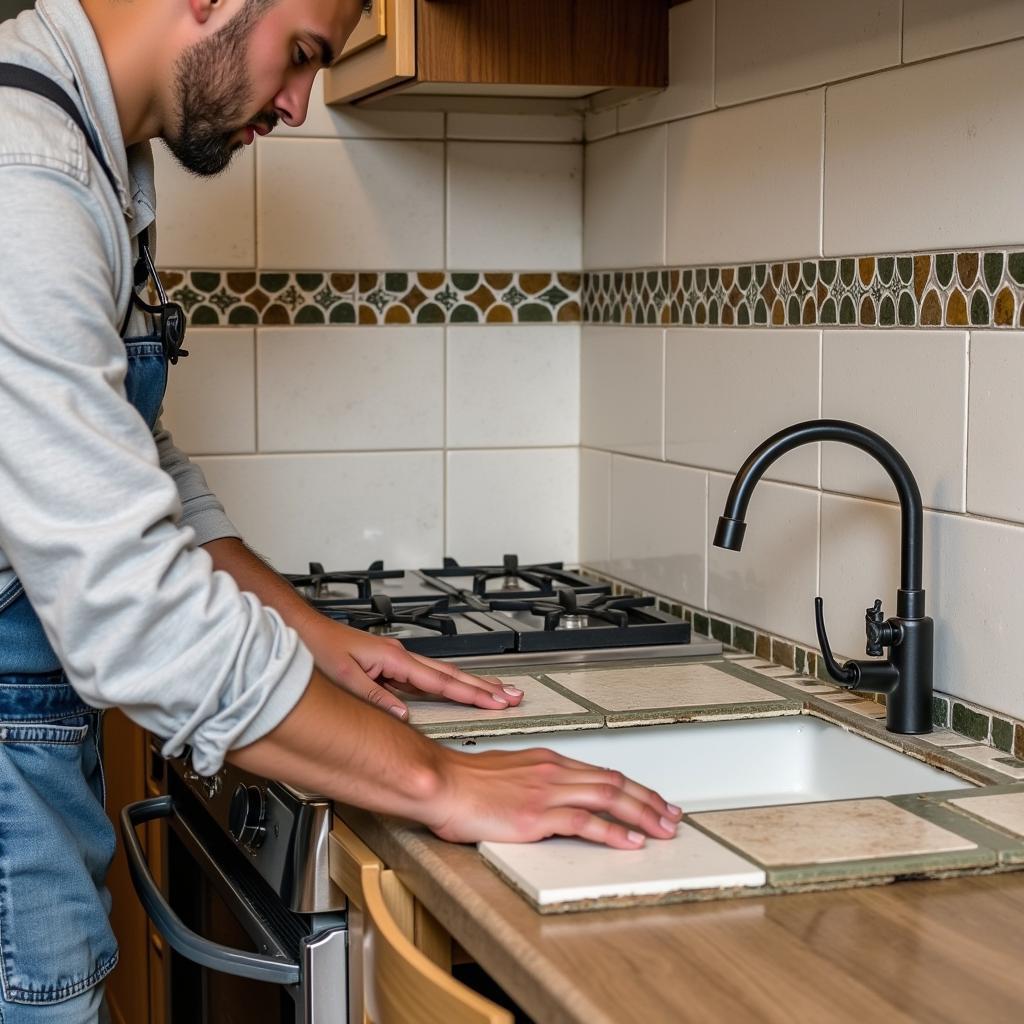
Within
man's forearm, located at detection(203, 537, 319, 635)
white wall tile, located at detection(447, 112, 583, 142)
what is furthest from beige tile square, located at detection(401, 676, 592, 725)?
white wall tile, located at detection(447, 112, 583, 142)

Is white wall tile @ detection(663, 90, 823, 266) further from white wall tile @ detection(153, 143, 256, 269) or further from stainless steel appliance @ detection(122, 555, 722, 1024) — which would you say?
white wall tile @ detection(153, 143, 256, 269)

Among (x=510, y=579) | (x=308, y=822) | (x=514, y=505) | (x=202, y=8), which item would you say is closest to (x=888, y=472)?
(x=308, y=822)

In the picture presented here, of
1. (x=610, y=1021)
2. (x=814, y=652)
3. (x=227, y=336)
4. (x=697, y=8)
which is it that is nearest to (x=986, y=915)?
(x=610, y=1021)

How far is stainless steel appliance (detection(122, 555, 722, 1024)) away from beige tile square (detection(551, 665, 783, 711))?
0.07m

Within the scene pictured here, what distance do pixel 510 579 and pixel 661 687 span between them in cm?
62

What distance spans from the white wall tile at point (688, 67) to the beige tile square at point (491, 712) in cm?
81

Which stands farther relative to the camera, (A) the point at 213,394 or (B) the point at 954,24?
(A) the point at 213,394

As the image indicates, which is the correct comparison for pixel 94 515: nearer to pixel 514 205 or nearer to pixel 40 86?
pixel 40 86

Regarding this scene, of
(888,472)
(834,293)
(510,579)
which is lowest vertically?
(510,579)

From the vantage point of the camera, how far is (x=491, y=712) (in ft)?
4.89

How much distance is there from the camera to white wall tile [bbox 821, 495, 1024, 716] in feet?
4.55

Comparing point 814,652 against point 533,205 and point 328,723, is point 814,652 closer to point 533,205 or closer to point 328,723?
point 328,723

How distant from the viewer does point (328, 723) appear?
1093mm

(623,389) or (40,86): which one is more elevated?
(40,86)
